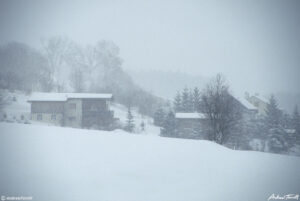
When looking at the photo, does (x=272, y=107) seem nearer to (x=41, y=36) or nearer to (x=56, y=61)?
(x=56, y=61)

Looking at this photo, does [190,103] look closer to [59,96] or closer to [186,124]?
[186,124]

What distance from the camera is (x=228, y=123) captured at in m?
19.6

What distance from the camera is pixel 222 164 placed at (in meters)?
8.10

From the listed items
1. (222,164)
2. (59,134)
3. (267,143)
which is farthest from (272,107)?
(59,134)

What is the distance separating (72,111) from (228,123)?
20.1 meters

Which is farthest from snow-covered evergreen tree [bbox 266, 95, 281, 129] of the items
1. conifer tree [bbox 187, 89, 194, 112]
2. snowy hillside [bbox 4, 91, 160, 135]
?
snowy hillside [bbox 4, 91, 160, 135]

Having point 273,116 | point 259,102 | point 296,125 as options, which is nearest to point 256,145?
point 273,116

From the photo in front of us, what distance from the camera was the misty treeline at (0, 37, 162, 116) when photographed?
4075 centimetres

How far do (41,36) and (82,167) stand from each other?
44836mm

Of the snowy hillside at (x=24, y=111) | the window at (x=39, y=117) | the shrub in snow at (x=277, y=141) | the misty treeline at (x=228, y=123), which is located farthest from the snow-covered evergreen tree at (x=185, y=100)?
the window at (x=39, y=117)

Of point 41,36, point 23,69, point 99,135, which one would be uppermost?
point 41,36

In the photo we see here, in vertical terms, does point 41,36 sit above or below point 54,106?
above

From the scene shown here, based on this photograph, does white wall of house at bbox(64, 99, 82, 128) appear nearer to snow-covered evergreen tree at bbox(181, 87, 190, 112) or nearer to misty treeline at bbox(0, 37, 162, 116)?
misty treeline at bbox(0, 37, 162, 116)

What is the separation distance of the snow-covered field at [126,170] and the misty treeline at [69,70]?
3229cm
